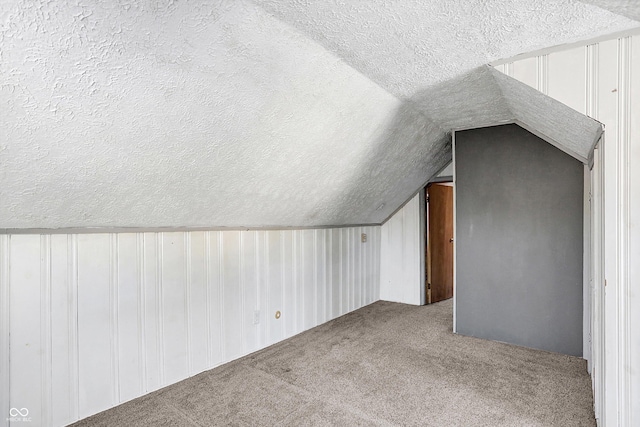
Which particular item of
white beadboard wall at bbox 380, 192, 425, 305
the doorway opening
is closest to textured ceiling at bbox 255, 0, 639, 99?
the doorway opening

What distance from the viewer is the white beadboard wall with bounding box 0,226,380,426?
186 cm

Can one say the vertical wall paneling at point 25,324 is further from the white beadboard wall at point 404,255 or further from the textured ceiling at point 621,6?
the white beadboard wall at point 404,255

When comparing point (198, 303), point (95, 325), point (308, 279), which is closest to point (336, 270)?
point (308, 279)

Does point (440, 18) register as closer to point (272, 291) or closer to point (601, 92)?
point (601, 92)

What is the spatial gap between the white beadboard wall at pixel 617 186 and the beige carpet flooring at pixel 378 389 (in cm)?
64

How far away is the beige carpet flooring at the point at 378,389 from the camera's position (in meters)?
2.10

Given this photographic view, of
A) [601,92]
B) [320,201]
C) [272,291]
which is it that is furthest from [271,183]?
[601,92]

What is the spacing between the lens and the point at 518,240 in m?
3.26

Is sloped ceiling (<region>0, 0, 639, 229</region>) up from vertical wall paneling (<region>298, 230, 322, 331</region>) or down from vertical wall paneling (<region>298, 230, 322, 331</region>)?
up

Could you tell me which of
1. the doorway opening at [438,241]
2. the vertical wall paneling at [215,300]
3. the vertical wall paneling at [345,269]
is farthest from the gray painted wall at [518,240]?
the vertical wall paneling at [215,300]

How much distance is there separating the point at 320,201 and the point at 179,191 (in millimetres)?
1479

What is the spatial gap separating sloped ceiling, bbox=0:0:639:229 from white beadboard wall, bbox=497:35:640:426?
0.44ft

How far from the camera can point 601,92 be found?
1.61 meters

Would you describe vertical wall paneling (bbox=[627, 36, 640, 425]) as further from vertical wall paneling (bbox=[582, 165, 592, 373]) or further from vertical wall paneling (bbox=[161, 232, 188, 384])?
vertical wall paneling (bbox=[161, 232, 188, 384])
